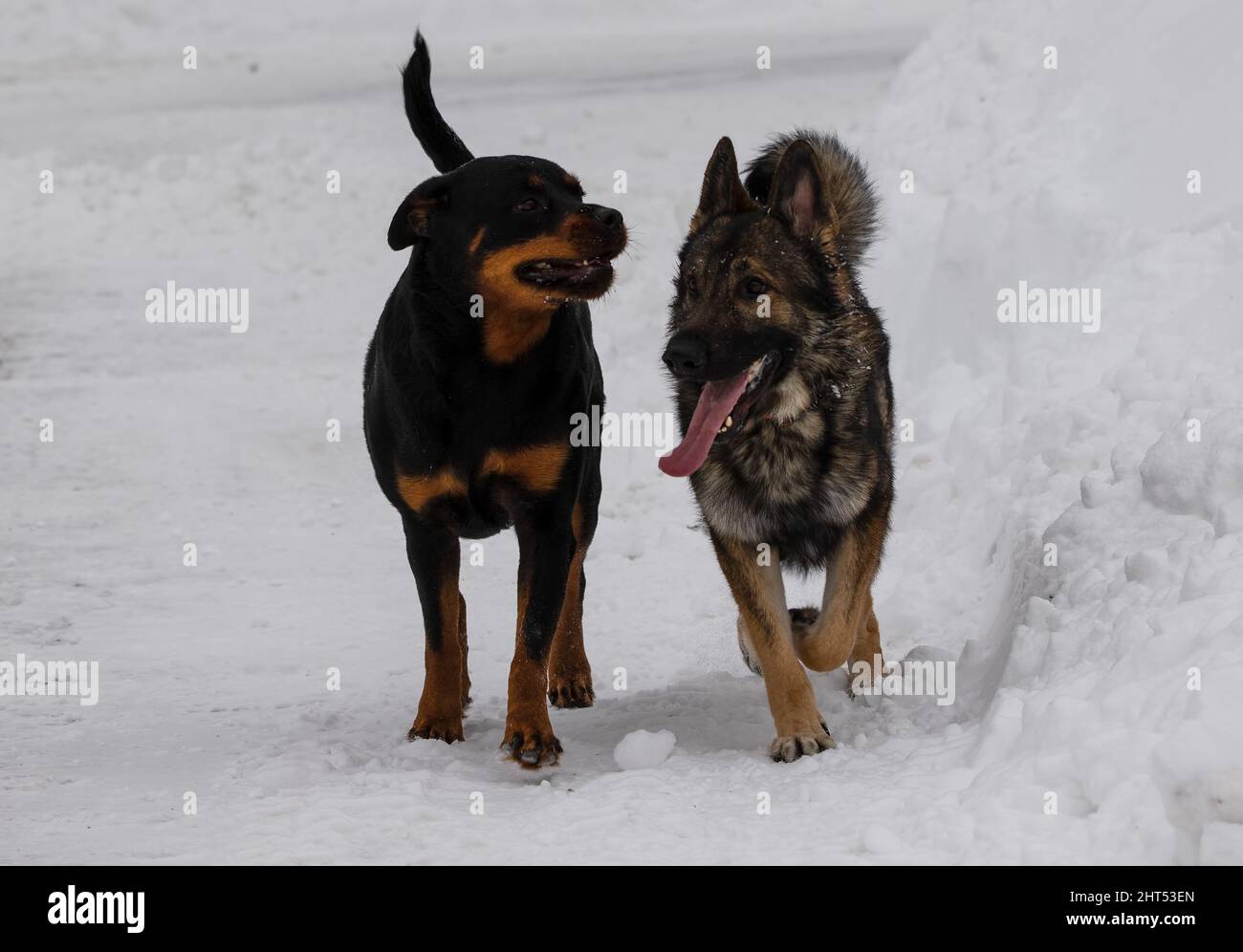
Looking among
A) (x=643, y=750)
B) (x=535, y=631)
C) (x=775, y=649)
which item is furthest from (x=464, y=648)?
(x=775, y=649)

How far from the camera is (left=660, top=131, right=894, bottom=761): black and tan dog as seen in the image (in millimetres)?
5371

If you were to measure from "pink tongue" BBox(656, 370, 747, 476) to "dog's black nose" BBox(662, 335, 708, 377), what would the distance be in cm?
19

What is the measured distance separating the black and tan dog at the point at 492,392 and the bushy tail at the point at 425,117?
955mm

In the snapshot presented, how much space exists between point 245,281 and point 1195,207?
904 centimetres

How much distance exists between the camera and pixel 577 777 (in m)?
5.13

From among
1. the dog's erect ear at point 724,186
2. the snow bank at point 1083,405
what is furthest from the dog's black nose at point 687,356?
the snow bank at point 1083,405

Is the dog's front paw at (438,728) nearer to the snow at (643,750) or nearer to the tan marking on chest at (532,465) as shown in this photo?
the snow at (643,750)

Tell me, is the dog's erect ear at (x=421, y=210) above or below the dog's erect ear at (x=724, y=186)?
below

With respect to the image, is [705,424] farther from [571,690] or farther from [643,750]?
[571,690]

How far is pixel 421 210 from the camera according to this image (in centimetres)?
543

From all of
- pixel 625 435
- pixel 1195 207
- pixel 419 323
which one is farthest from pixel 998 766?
pixel 625 435

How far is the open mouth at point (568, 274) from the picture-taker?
5.20 metres

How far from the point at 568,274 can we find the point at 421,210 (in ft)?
2.04

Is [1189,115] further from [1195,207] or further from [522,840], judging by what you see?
[522,840]
